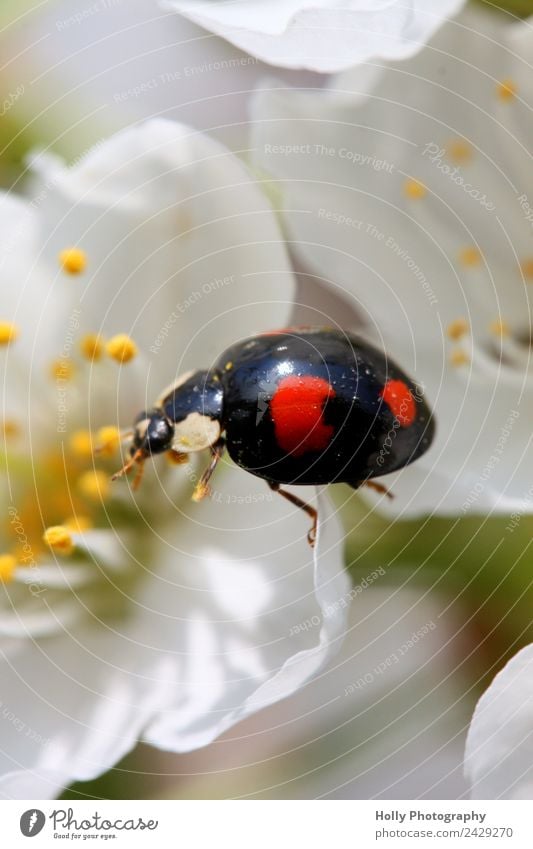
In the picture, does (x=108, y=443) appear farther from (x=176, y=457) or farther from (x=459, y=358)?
(x=459, y=358)

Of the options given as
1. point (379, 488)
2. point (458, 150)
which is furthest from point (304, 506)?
point (458, 150)

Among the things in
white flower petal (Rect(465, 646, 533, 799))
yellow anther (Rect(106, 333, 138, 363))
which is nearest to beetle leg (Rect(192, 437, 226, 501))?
yellow anther (Rect(106, 333, 138, 363))

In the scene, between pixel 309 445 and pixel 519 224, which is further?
pixel 519 224

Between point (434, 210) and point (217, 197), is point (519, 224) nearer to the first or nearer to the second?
point (434, 210)

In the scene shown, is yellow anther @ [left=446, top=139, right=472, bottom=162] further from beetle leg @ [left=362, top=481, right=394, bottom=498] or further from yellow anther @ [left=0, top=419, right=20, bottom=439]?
yellow anther @ [left=0, top=419, right=20, bottom=439]

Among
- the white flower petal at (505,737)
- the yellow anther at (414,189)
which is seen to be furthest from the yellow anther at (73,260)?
the white flower petal at (505,737)
